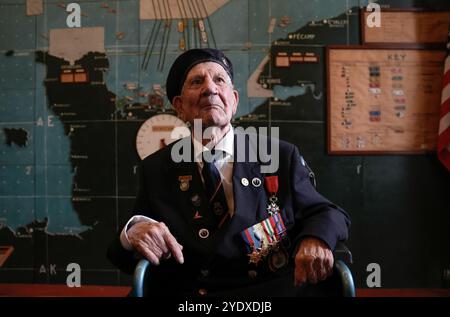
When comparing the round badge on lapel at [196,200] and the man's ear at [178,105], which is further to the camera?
the man's ear at [178,105]

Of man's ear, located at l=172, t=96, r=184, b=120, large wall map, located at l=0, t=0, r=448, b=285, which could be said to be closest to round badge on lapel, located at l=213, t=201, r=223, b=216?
man's ear, located at l=172, t=96, r=184, b=120

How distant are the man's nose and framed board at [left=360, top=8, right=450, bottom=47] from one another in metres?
1.67

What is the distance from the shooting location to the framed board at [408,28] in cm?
247

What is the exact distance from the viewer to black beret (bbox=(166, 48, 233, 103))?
4.25 feet

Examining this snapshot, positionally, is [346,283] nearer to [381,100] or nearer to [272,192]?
[272,192]

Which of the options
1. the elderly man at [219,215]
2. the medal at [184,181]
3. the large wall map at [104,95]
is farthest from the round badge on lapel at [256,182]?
the large wall map at [104,95]

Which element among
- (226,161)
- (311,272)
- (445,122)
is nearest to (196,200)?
(226,161)

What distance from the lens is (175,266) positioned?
47.3 inches

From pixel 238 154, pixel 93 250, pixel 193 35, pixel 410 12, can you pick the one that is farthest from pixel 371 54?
pixel 93 250

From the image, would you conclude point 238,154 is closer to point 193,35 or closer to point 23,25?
point 193,35

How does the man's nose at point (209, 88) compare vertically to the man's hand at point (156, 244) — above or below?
above

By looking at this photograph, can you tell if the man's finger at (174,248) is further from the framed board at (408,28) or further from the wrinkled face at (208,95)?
the framed board at (408,28)

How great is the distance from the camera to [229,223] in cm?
115

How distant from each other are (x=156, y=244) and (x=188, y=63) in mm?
651
